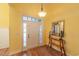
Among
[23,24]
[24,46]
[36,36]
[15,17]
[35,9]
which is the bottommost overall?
[24,46]

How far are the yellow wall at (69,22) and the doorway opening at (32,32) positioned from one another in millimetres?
135

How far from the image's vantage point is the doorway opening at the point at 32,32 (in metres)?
2.12

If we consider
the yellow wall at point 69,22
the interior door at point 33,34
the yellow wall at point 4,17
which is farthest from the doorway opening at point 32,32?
the yellow wall at point 4,17

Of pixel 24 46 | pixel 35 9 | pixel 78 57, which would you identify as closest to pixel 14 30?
pixel 24 46

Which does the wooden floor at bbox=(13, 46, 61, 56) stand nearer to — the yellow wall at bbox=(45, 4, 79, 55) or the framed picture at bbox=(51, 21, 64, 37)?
the yellow wall at bbox=(45, 4, 79, 55)

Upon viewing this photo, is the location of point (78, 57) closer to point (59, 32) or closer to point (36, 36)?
point (59, 32)

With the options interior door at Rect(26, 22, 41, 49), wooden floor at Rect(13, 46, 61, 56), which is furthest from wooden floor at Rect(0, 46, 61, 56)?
interior door at Rect(26, 22, 41, 49)

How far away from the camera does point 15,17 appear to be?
2.10 m

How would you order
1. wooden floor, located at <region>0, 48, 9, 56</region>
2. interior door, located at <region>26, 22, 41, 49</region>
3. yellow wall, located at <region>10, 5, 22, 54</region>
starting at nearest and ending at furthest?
wooden floor, located at <region>0, 48, 9, 56</region> < yellow wall, located at <region>10, 5, 22, 54</region> < interior door, located at <region>26, 22, 41, 49</region>

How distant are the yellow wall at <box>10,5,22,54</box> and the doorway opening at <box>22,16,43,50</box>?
0.27ft

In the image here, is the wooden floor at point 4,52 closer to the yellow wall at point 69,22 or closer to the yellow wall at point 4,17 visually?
the yellow wall at point 4,17

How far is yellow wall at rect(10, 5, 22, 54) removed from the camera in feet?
6.67

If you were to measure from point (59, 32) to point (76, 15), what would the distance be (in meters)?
0.43

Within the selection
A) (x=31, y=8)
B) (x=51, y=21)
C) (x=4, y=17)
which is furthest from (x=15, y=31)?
(x=51, y=21)
